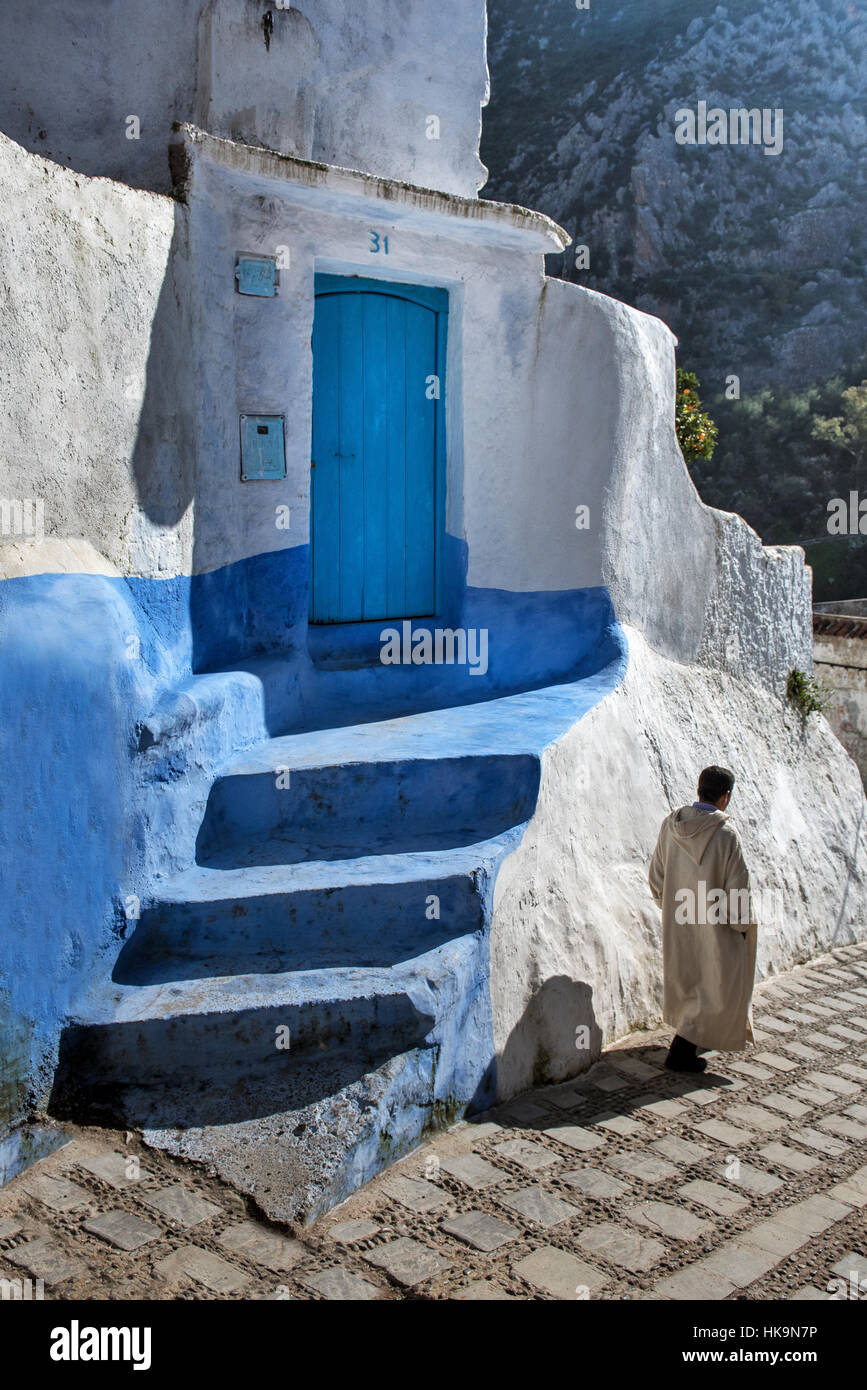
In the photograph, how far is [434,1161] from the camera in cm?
405

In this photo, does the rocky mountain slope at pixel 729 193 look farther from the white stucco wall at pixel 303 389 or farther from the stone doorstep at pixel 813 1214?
the stone doorstep at pixel 813 1214

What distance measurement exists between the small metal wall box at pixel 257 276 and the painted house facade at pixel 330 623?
0.08 feet

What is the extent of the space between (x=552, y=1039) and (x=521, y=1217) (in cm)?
126

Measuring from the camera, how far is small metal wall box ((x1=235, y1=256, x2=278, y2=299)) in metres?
5.88

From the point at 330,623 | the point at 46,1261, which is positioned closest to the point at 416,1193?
the point at 46,1261

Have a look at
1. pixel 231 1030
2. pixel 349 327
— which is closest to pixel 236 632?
pixel 349 327

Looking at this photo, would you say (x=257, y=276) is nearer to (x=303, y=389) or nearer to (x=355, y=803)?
(x=303, y=389)

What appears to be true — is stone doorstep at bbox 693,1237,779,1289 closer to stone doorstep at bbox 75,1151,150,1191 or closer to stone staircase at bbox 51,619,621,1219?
stone staircase at bbox 51,619,621,1219

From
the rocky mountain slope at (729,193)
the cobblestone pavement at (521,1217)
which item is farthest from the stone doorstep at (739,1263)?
the rocky mountain slope at (729,193)

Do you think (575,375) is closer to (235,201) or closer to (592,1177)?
(235,201)

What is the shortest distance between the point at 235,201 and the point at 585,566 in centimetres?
281

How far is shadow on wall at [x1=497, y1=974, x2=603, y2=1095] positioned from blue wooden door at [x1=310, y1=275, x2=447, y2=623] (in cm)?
270

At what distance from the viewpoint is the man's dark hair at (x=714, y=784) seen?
17.5ft

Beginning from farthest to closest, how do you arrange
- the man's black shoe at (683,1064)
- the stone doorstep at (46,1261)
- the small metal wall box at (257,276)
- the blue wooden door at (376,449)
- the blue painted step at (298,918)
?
the blue wooden door at (376,449), the small metal wall box at (257,276), the man's black shoe at (683,1064), the blue painted step at (298,918), the stone doorstep at (46,1261)
